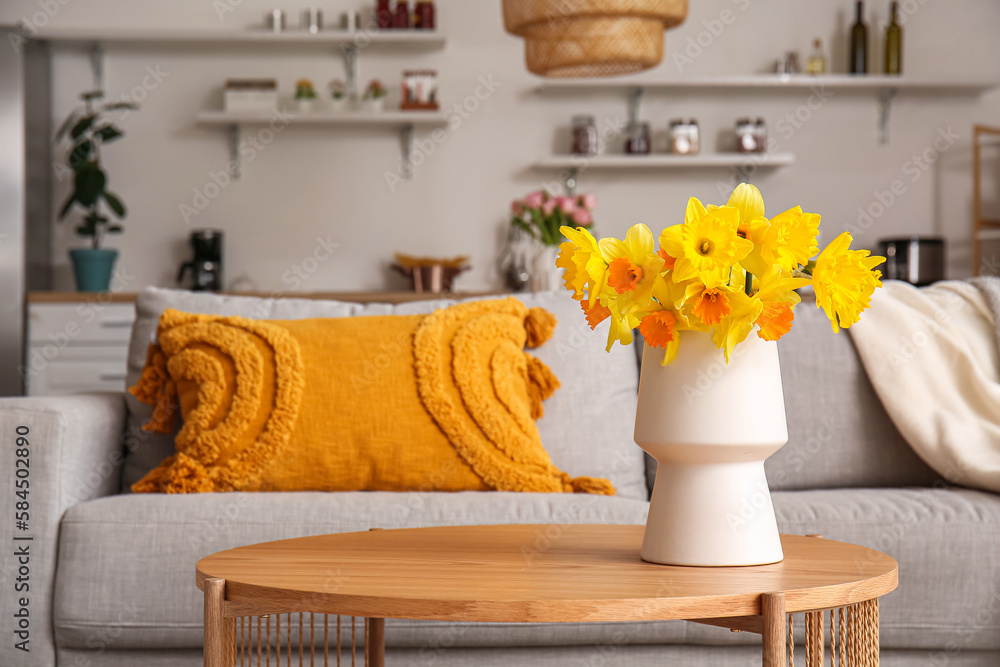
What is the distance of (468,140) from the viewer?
4.49 metres

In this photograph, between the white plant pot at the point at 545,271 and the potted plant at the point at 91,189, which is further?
the potted plant at the point at 91,189

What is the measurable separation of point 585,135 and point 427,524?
3.08 m

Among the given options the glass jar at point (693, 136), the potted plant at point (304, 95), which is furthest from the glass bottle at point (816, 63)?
the potted plant at point (304, 95)

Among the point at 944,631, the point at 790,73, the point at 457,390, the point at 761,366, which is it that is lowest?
the point at 944,631

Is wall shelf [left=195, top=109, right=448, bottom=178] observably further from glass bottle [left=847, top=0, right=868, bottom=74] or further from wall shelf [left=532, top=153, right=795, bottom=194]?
glass bottle [left=847, top=0, right=868, bottom=74]

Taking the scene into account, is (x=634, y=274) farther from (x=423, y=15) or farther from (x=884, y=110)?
(x=884, y=110)

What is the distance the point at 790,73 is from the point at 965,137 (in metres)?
0.92

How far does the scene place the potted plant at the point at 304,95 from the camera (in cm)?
434

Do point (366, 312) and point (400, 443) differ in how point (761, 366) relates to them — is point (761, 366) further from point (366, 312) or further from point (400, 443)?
point (366, 312)

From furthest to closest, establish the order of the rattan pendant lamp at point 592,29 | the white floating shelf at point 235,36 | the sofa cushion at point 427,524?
the white floating shelf at point 235,36
the rattan pendant lamp at point 592,29
the sofa cushion at point 427,524

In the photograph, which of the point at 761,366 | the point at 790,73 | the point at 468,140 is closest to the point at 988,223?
the point at 790,73

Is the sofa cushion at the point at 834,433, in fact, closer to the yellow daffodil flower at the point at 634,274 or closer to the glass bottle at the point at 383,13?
the yellow daffodil flower at the point at 634,274

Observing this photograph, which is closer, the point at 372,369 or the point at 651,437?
the point at 651,437

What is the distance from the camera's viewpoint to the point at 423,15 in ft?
14.3
